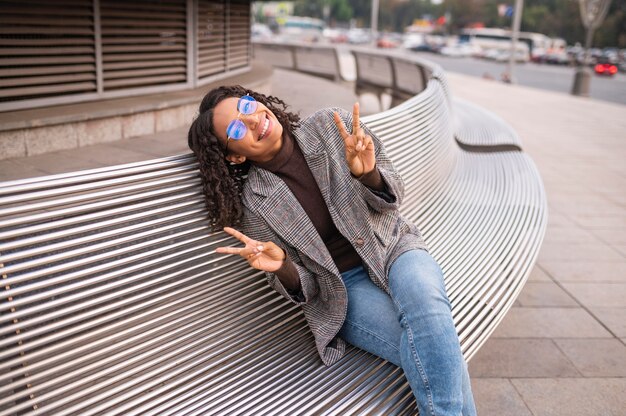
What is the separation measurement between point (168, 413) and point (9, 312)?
613mm

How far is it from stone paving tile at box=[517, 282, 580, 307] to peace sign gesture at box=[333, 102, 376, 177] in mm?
2299

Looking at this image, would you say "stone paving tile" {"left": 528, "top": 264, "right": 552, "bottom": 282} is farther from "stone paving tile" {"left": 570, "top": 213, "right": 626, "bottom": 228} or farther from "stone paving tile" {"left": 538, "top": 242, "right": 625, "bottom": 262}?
"stone paving tile" {"left": 570, "top": 213, "right": 626, "bottom": 228}

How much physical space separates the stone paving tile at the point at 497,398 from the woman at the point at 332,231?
0.79m

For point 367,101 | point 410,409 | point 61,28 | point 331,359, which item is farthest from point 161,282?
point 367,101

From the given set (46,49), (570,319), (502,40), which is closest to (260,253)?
(570,319)

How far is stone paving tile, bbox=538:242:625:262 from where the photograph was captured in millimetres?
5180

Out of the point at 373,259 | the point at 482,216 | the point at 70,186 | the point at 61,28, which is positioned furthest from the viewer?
the point at 61,28

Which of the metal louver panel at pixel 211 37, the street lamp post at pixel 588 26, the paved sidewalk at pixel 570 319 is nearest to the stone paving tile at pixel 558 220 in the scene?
the paved sidewalk at pixel 570 319

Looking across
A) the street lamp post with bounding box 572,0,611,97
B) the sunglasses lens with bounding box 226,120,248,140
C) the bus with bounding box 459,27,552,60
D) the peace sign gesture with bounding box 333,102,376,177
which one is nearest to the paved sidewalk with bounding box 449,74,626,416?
the peace sign gesture with bounding box 333,102,376,177

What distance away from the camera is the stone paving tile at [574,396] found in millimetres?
3055

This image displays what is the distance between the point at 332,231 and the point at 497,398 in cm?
125

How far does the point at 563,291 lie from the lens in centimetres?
452

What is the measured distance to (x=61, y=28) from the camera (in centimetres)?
668

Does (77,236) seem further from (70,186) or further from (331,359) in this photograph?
(331,359)
